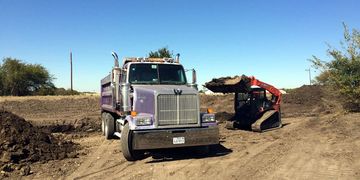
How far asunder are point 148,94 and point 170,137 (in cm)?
134

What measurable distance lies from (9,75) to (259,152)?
54.3m

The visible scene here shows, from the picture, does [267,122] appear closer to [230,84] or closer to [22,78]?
[230,84]

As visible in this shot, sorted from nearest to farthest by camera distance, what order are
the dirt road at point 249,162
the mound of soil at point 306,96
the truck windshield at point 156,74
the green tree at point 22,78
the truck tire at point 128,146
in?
the dirt road at point 249,162, the truck tire at point 128,146, the truck windshield at point 156,74, the mound of soil at point 306,96, the green tree at point 22,78

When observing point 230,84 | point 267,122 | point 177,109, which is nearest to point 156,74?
point 177,109

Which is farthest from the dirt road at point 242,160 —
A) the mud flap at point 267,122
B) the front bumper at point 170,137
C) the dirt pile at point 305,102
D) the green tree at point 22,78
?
the green tree at point 22,78

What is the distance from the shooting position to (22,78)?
57.9 meters

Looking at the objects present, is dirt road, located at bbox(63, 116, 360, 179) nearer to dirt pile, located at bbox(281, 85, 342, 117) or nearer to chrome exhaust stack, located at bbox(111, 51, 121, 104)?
chrome exhaust stack, located at bbox(111, 51, 121, 104)

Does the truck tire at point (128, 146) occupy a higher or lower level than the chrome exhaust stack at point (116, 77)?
lower

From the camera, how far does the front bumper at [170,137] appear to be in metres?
9.74

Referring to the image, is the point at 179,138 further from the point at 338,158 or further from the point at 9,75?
the point at 9,75

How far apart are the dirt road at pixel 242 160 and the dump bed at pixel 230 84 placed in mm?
2106

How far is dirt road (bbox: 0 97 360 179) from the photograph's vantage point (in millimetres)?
8539

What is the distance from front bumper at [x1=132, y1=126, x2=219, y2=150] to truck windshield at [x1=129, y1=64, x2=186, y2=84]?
2.18 meters

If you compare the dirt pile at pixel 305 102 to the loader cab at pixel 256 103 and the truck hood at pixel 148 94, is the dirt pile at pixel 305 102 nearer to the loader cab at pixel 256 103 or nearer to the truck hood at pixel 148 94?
the loader cab at pixel 256 103
